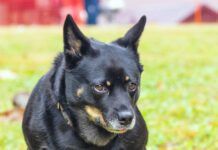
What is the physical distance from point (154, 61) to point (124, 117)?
9984mm

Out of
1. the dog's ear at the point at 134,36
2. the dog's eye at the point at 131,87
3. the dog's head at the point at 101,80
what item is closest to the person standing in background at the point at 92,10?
the dog's ear at the point at 134,36

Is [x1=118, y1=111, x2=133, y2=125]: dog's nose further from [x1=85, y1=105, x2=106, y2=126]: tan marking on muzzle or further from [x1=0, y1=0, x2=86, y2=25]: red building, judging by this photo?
[x1=0, y1=0, x2=86, y2=25]: red building

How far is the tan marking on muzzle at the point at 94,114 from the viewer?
4.83 m

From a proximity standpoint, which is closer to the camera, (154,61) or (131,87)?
(131,87)

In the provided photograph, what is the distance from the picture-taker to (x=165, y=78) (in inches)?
475

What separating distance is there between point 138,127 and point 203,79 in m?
6.80

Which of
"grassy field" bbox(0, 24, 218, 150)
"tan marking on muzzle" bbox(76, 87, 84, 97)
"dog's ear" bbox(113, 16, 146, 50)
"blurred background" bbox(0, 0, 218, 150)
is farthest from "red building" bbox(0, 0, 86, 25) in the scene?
"tan marking on muzzle" bbox(76, 87, 84, 97)

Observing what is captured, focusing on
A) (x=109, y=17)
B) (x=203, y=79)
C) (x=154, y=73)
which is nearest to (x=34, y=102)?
(x=203, y=79)

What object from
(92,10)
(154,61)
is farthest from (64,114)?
(92,10)

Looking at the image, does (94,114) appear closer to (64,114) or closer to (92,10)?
(64,114)

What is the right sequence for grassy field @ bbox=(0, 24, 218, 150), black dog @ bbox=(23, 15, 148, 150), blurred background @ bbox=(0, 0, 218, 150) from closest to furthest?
black dog @ bbox=(23, 15, 148, 150)
grassy field @ bbox=(0, 24, 218, 150)
blurred background @ bbox=(0, 0, 218, 150)

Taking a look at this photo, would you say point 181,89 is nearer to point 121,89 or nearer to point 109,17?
point 121,89

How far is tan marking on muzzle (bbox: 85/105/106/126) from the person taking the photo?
4832mm

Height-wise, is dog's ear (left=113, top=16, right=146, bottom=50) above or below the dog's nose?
above
